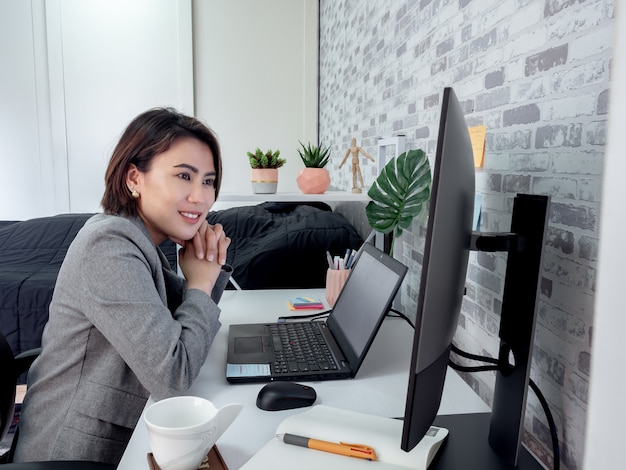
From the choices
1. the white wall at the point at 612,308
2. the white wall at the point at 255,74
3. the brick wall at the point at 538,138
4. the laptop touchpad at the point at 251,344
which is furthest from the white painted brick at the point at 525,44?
the white wall at the point at 255,74

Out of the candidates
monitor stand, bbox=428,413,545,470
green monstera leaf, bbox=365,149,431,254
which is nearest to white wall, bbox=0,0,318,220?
green monstera leaf, bbox=365,149,431,254

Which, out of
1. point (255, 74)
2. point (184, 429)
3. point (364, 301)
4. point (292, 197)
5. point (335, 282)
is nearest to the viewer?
point (184, 429)

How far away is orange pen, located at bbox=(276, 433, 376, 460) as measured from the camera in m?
0.68

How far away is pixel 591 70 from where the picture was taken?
71 centimetres

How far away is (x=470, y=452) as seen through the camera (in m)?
0.73

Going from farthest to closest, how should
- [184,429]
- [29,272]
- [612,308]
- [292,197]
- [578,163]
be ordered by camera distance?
[29,272], [292,197], [578,163], [184,429], [612,308]

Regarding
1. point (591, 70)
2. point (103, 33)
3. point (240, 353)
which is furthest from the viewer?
point (103, 33)

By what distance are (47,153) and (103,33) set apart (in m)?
1.05

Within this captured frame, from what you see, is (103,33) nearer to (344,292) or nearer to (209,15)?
(209,15)

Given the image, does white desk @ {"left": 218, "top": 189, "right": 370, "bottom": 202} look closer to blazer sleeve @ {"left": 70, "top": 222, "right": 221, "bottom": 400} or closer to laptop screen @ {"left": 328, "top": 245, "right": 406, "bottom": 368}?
laptop screen @ {"left": 328, "top": 245, "right": 406, "bottom": 368}

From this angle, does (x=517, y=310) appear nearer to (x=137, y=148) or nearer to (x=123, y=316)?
(x=123, y=316)

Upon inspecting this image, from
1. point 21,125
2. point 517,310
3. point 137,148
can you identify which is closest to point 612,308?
point 517,310

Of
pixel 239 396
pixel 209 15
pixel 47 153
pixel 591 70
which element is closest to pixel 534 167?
pixel 591 70

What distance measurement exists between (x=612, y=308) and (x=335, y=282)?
121 cm
